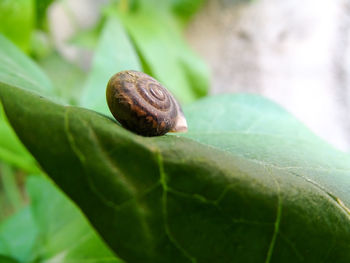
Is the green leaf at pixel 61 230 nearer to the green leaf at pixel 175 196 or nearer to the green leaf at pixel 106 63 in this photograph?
the green leaf at pixel 106 63

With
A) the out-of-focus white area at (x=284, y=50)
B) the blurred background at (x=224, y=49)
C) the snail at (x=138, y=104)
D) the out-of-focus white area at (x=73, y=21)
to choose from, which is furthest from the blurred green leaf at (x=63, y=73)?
the snail at (x=138, y=104)

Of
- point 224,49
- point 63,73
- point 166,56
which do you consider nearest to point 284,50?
point 224,49

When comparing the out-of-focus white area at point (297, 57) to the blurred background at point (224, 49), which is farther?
the out-of-focus white area at point (297, 57)

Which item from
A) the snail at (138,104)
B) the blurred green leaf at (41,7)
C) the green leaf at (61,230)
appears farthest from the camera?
the blurred green leaf at (41,7)

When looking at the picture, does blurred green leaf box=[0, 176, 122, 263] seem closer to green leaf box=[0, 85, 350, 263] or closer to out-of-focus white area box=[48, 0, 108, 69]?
green leaf box=[0, 85, 350, 263]

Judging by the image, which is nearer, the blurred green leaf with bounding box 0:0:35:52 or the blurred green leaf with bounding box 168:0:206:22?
the blurred green leaf with bounding box 0:0:35:52

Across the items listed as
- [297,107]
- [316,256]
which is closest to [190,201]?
[316,256]

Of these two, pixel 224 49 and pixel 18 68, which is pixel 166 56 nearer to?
pixel 224 49

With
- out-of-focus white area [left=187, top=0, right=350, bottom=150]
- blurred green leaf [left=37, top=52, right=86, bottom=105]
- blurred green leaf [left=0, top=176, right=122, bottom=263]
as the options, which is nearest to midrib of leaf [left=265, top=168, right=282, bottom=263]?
blurred green leaf [left=0, top=176, right=122, bottom=263]
